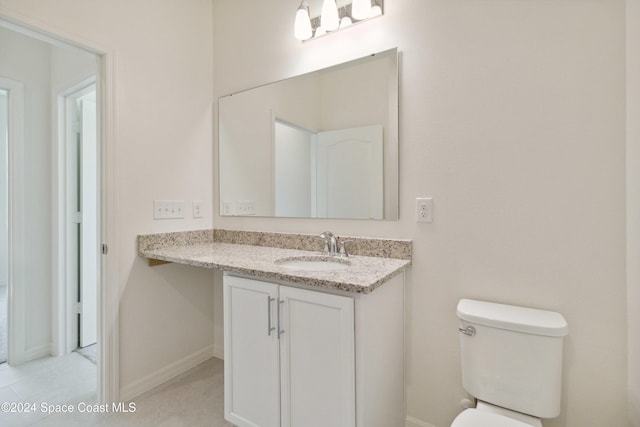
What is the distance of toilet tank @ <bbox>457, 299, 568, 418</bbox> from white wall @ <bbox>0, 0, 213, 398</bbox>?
5.68 ft

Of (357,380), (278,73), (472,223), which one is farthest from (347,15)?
(357,380)

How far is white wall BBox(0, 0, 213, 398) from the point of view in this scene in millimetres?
1705

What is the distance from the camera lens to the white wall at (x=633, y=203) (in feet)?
3.42

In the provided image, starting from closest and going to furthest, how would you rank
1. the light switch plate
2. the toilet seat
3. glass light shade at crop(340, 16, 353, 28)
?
1. the toilet seat
2. glass light shade at crop(340, 16, 353, 28)
3. the light switch plate

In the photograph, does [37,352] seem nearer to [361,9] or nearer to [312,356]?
[312,356]

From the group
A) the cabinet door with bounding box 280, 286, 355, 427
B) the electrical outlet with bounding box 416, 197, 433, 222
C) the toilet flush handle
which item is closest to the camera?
the cabinet door with bounding box 280, 286, 355, 427

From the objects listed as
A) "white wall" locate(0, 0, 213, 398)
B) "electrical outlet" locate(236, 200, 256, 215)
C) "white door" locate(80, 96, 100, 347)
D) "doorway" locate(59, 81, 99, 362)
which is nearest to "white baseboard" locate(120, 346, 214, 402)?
"white wall" locate(0, 0, 213, 398)

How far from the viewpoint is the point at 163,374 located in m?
1.95

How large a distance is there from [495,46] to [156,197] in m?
1.94

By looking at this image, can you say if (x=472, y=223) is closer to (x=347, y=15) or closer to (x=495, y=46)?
(x=495, y=46)

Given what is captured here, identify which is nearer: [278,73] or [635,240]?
[635,240]

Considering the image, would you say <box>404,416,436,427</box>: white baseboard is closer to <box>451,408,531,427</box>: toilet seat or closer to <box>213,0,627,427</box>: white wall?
<box>213,0,627,427</box>: white wall

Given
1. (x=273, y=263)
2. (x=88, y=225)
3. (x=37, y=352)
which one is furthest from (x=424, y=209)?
(x=37, y=352)

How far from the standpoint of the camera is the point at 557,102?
121 cm
